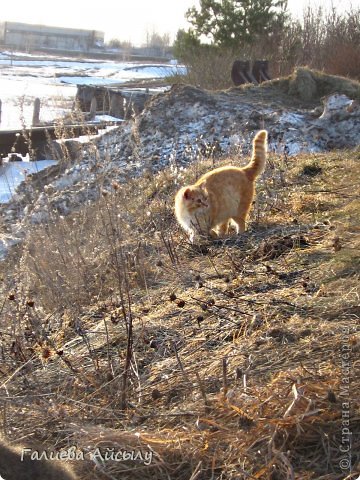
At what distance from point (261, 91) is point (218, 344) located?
1389cm

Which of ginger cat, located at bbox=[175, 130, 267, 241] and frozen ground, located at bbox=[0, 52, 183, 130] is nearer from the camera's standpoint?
ginger cat, located at bbox=[175, 130, 267, 241]

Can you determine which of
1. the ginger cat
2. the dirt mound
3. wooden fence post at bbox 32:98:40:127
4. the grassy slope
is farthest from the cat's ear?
wooden fence post at bbox 32:98:40:127

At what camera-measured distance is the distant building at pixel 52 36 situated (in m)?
93.4

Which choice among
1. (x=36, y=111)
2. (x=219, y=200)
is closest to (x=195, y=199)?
(x=219, y=200)

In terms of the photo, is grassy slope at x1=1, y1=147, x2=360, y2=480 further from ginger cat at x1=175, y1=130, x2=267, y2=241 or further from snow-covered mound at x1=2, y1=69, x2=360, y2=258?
snow-covered mound at x1=2, y1=69, x2=360, y2=258

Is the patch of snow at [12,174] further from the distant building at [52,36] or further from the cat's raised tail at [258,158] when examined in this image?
the distant building at [52,36]

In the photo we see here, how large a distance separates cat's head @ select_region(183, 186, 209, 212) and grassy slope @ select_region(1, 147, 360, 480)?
1.18 ft

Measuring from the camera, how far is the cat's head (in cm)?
594

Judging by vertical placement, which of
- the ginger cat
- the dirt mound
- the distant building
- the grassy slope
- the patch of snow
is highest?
the distant building

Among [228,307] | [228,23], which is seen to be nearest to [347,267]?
[228,307]

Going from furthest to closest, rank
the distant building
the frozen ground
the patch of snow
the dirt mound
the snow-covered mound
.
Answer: the distant building → the frozen ground → the dirt mound → the snow-covered mound → the patch of snow

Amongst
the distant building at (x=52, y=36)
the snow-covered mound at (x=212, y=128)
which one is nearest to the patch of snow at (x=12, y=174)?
Result: the snow-covered mound at (x=212, y=128)

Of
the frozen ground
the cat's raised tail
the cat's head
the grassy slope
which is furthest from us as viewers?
the frozen ground

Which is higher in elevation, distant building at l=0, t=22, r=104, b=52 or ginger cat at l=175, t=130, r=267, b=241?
distant building at l=0, t=22, r=104, b=52
